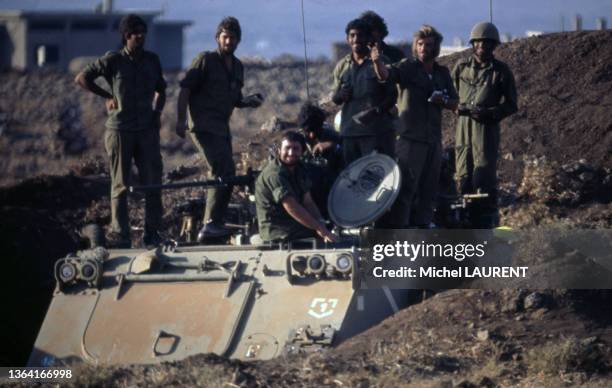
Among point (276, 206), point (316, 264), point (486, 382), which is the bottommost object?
point (486, 382)

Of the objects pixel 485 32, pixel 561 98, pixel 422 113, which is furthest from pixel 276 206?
pixel 561 98

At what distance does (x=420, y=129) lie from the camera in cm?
1552

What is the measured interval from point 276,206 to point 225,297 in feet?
2.86

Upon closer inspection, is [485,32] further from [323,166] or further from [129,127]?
[129,127]

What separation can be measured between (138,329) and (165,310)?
0.27 meters

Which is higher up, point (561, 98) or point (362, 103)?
point (362, 103)

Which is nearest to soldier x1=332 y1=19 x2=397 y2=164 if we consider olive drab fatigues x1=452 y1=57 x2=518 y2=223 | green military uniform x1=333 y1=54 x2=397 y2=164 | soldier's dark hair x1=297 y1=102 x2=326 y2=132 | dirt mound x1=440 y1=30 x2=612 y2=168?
green military uniform x1=333 y1=54 x2=397 y2=164

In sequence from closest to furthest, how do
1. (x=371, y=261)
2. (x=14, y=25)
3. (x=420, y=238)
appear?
(x=371, y=261)
(x=420, y=238)
(x=14, y=25)

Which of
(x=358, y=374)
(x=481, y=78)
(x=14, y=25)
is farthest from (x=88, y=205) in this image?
(x=14, y=25)

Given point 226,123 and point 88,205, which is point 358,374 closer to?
point 226,123

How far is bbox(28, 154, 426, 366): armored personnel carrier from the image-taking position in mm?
13562

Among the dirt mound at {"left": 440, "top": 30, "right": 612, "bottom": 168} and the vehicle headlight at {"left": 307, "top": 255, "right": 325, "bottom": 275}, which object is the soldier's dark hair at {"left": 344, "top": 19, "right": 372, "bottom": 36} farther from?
the dirt mound at {"left": 440, "top": 30, "right": 612, "bottom": 168}

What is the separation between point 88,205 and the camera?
20.6 meters

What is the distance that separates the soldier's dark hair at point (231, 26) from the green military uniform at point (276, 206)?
1.86 meters
